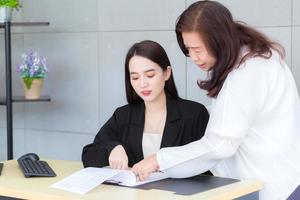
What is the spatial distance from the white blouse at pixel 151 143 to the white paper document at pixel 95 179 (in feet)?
1.01

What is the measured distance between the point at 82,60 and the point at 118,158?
2057mm

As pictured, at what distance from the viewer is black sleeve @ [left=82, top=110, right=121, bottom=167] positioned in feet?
9.24

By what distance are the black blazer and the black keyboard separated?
0.19 m

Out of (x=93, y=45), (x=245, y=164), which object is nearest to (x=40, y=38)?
(x=93, y=45)

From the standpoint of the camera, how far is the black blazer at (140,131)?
9.36 feet

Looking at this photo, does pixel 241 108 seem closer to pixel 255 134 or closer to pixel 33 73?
pixel 255 134

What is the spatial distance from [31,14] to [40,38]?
197 mm

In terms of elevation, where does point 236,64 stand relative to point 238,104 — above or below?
above

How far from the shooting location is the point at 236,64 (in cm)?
236

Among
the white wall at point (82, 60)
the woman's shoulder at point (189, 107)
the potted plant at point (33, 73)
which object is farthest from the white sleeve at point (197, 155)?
the potted plant at point (33, 73)

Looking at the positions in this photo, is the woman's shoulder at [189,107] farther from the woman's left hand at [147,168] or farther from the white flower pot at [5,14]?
the white flower pot at [5,14]

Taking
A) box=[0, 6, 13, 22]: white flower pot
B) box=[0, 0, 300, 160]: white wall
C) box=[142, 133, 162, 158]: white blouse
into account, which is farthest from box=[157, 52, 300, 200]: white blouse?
box=[0, 6, 13, 22]: white flower pot

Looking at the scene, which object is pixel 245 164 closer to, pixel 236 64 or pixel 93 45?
pixel 236 64

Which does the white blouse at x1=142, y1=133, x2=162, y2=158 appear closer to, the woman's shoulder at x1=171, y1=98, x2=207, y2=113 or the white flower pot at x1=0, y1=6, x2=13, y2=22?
the woman's shoulder at x1=171, y1=98, x2=207, y2=113
